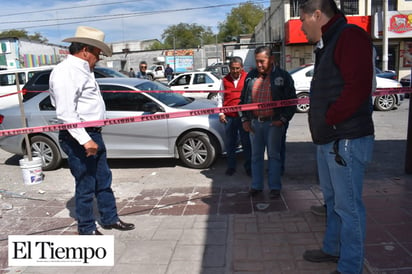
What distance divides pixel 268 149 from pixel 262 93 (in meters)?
0.70

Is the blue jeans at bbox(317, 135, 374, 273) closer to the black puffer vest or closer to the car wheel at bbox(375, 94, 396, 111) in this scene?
the black puffer vest

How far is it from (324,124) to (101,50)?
2225 millimetres

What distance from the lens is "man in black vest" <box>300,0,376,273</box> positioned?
2324 mm

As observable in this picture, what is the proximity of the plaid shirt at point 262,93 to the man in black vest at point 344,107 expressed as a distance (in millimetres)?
1700

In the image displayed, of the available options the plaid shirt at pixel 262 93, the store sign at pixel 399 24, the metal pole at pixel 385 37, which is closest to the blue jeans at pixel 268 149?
the plaid shirt at pixel 262 93

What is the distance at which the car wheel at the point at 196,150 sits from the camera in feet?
20.1

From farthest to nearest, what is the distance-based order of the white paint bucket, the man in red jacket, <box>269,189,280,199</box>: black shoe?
the white paint bucket, the man in red jacket, <box>269,189,280,199</box>: black shoe

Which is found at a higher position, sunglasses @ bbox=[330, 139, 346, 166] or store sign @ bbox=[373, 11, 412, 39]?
store sign @ bbox=[373, 11, 412, 39]

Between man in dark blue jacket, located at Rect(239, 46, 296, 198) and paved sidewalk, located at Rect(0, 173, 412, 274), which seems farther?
man in dark blue jacket, located at Rect(239, 46, 296, 198)

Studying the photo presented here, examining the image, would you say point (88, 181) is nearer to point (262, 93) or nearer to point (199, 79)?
point (262, 93)

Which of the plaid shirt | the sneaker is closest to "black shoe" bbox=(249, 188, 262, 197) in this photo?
the sneaker

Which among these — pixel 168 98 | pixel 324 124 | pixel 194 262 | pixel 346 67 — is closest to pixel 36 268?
pixel 194 262

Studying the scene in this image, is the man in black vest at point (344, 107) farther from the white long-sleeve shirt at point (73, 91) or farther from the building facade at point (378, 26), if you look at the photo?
the building facade at point (378, 26)

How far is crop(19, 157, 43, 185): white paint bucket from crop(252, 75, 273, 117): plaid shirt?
12.0 ft
